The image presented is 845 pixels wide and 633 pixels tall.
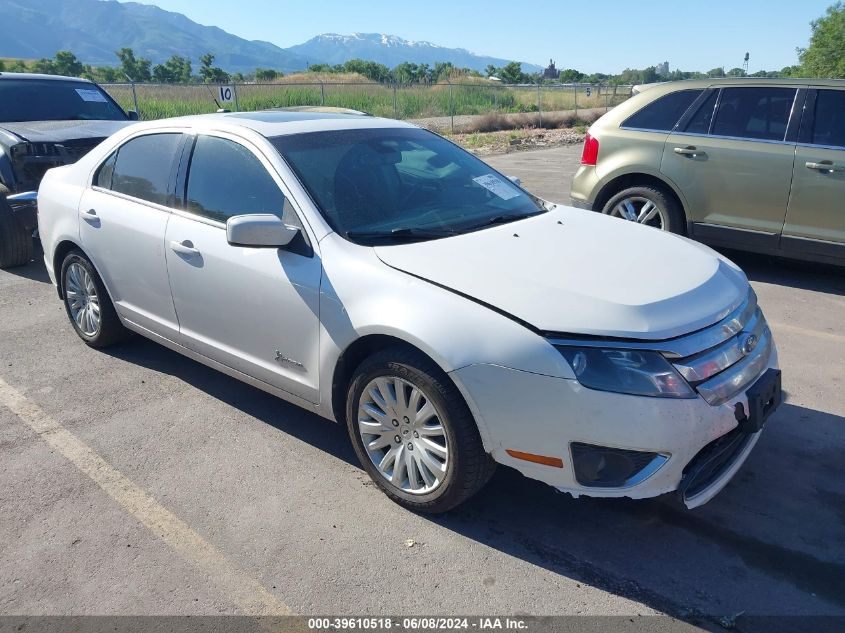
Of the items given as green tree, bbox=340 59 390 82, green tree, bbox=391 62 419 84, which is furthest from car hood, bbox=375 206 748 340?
green tree, bbox=391 62 419 84

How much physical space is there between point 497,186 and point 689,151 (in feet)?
10.5

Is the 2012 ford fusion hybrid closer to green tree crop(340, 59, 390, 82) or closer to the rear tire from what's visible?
the rear tire

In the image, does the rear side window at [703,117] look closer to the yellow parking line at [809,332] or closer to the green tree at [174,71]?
the yellow parking line at [809,332]

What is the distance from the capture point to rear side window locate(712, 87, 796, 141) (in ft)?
20.4

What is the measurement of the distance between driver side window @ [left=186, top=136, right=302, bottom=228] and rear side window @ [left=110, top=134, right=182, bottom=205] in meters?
0.26

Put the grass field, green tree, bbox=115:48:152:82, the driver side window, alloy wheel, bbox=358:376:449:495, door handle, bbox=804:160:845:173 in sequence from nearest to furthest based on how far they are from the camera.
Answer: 1. alloy wheel, bbox=358:376:449:495
2. the driver side window
3. door handle, bbox=804:160:845:173
4. the grass field
5. green tree, bbox=115:48:152:82

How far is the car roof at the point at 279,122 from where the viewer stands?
389cm

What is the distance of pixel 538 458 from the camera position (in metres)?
2.73

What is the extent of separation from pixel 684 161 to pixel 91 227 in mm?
5102

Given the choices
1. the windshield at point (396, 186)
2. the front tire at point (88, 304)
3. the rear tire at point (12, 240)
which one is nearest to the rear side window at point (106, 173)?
the front tire at point (88, 304)

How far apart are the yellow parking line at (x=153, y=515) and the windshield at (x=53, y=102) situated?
17.7 feet

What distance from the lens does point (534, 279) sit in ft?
9.64

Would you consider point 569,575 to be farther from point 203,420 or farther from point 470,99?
point 470,99

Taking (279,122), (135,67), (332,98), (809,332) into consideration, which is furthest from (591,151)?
(135,67)
